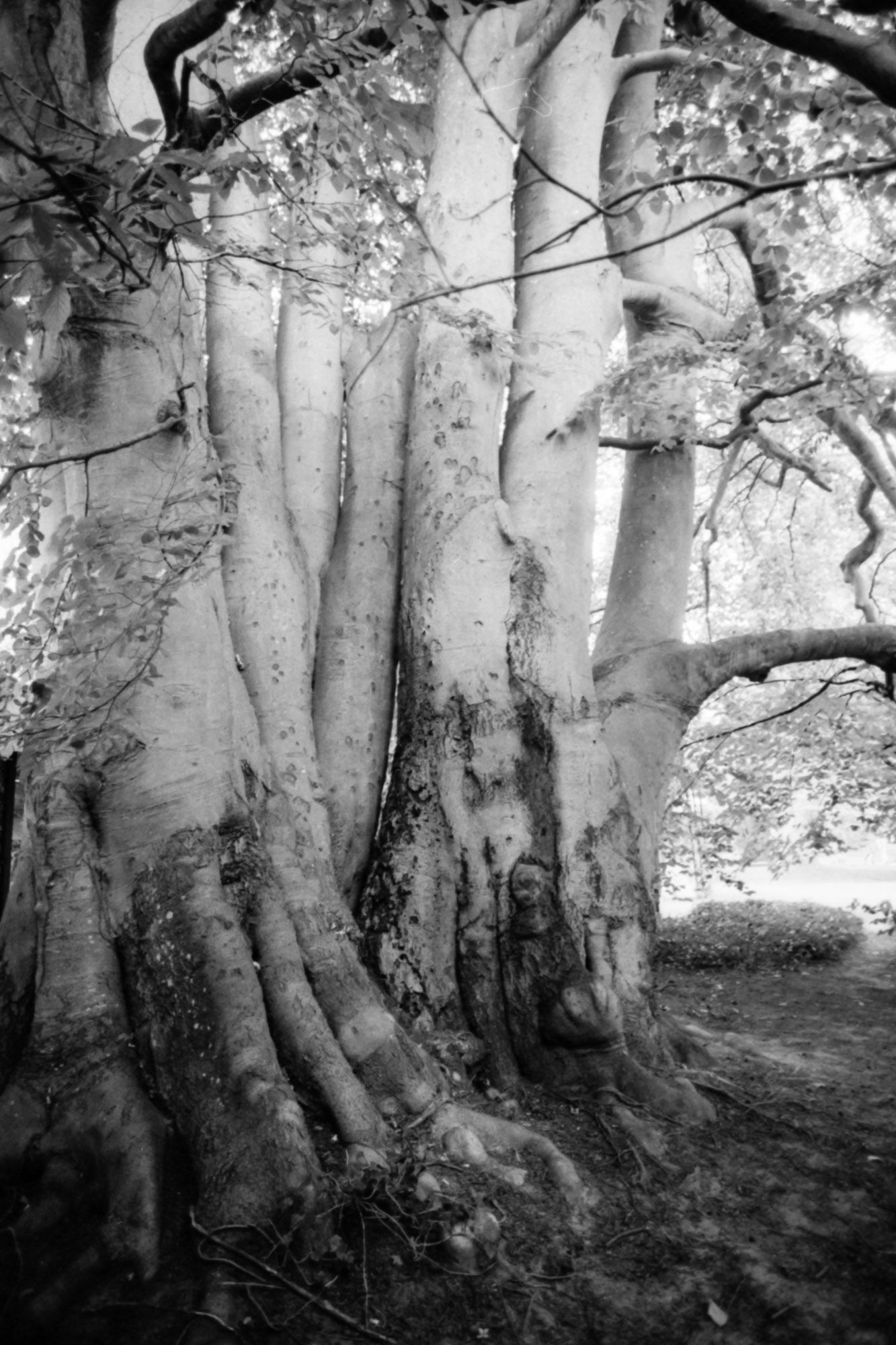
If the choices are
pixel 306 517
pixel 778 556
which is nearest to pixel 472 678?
pixel 306 517

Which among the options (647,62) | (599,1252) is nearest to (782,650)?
(599,1252)

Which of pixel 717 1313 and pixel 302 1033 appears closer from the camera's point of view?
pixel 717 1313

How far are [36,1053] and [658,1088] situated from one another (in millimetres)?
2364

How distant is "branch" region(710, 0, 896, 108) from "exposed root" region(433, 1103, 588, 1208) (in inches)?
126

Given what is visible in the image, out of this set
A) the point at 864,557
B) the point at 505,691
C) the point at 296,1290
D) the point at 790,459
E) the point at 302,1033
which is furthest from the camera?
the point at 864,557

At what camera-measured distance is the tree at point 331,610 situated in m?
2.65

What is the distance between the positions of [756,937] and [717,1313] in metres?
6.69

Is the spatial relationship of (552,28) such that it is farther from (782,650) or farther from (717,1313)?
(717,1313)

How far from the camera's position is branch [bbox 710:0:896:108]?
172 cm

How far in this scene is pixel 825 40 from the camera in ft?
5.69

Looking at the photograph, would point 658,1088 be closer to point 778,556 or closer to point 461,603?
point 461,603

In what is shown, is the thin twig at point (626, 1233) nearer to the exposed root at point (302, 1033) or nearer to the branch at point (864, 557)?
the exposed root at point (302, 1033)

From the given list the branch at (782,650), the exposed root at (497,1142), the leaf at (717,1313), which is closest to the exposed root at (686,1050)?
the exposed root at (497,1142)

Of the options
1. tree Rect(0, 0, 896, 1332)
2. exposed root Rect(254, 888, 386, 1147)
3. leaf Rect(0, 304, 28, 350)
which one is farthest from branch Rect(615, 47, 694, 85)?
exposed root Rect(254, 888, 386, 1147)
